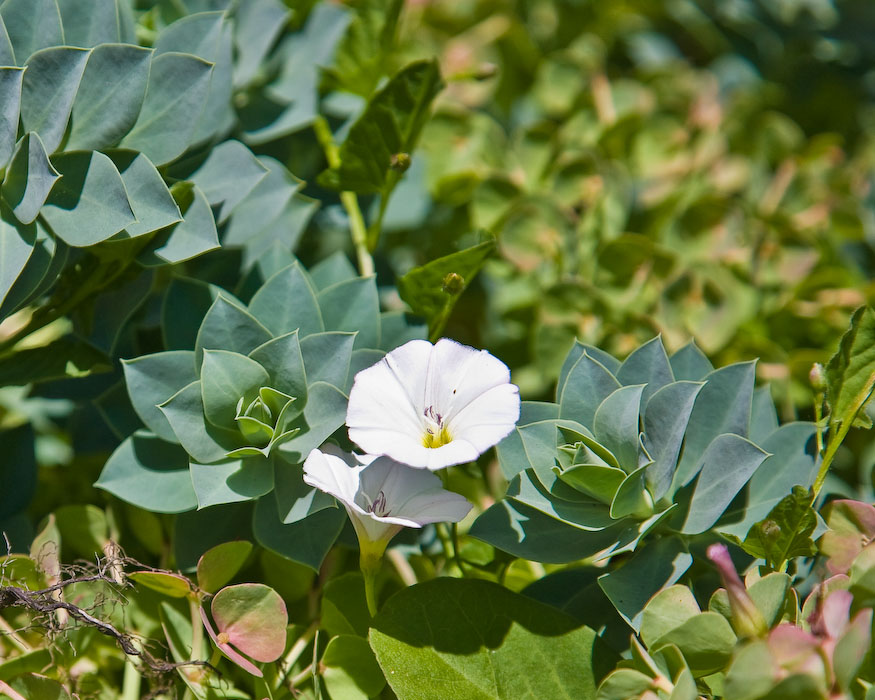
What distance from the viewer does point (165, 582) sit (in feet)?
2.51

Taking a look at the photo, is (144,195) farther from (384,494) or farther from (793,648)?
(793,648)

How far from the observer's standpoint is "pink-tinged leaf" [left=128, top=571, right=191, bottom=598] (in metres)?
0.75

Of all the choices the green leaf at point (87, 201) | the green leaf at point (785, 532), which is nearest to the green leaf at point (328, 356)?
the green leaf at point (87, 201)

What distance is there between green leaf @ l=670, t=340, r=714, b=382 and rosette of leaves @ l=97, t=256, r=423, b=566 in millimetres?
320

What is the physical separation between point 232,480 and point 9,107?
0.40 m

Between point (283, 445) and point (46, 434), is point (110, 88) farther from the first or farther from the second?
point (46, 434)

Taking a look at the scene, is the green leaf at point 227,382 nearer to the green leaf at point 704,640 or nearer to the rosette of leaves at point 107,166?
the rosette of leaves at point 107,166

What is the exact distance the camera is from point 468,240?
3.07 ft

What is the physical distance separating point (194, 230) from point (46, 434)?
0.52 m

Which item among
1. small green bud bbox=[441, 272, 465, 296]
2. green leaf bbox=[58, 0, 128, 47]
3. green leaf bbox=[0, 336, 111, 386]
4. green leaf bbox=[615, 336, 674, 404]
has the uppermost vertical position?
green leaf bbox=[58, 0, 128, 47]

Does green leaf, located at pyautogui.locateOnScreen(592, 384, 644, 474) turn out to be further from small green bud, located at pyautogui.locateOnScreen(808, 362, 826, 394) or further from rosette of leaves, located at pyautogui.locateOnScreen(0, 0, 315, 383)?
rosette of leaves, located at pyautogui.locateOnScreen(0, 0, 315, 383)

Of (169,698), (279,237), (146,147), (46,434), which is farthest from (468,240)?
(46,434)

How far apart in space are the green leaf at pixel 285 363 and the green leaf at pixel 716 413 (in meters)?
0.38

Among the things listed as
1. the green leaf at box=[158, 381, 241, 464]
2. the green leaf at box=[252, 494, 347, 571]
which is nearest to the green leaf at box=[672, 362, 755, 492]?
the green leaf at box=[252, 494, 347, 571]
